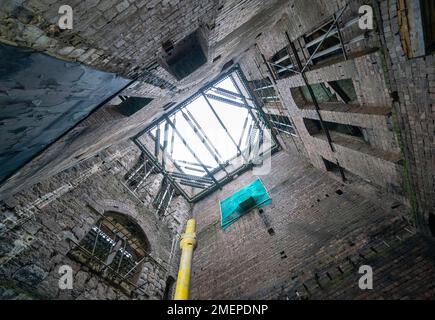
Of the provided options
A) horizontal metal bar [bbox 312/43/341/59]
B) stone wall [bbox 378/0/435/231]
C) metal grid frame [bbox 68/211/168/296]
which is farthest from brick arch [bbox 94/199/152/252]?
stone wall [bbox 378/0/435/231]

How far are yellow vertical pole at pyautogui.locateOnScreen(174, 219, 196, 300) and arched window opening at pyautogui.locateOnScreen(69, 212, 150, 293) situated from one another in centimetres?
113

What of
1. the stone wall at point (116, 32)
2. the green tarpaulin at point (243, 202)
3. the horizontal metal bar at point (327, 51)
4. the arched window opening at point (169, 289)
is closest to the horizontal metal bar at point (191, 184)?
the green tarpaulin at point (243, 202)

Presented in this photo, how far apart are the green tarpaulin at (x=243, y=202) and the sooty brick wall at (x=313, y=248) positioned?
12.0 inches

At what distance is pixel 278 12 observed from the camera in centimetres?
560

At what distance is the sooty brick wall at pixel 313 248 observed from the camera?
4297 mm

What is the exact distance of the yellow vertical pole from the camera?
6430 mm

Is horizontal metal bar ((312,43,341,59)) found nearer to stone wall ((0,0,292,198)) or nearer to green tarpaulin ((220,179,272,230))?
stone wall ((0,0,292,198))

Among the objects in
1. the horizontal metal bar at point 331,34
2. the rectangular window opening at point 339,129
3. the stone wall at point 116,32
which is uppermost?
the stone wall at point 116,32

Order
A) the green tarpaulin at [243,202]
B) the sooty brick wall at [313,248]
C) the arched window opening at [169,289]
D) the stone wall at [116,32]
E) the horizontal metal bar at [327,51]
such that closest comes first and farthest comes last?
the stone wall at [116,32]
the sooty brick wall at [313,248]
the horizontal metal bar at [327,51]
the arched window opening at [169,289]
the green tarpaulin at [243,202]

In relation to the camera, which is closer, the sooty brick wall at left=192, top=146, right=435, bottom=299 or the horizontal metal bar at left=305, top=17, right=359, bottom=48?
the horizontal metal bar at left=305, top=17, right=359, bottom=48

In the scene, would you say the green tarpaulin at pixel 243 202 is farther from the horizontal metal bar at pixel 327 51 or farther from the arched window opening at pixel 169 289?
the horizontal metal bar at pixel 327 51

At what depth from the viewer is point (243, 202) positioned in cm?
913
